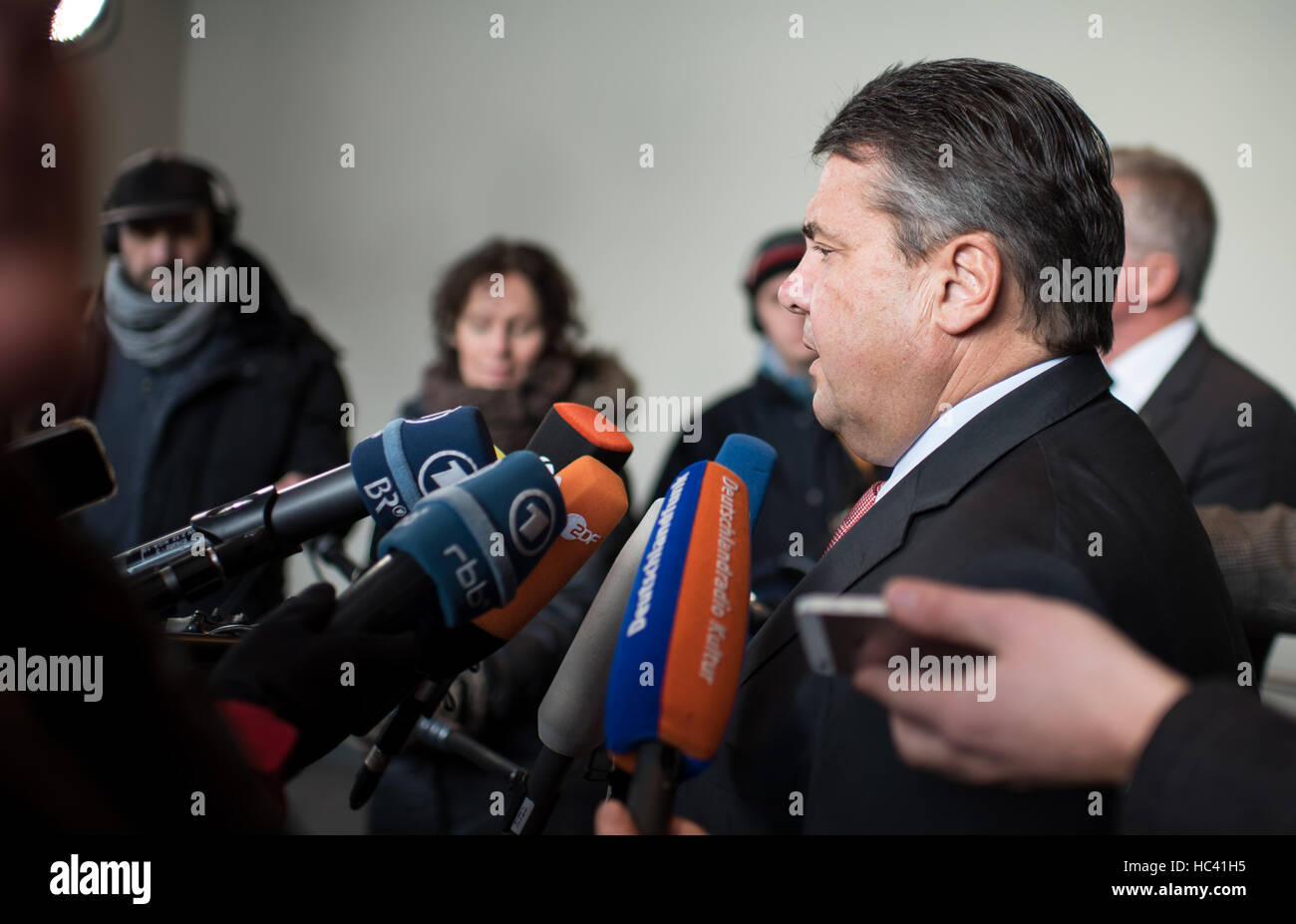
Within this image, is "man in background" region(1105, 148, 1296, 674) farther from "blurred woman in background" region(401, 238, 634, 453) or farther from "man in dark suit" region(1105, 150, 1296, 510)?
"blurred woman in background" region(401, 238, 634, 453)

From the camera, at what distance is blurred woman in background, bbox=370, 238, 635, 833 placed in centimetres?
155

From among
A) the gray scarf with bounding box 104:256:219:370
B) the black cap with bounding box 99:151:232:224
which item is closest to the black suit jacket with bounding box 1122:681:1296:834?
the gray scarf with bounding box 104:256:219:370

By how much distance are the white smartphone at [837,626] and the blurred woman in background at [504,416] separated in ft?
3.07

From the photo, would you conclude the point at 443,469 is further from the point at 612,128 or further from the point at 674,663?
the point at 612,128

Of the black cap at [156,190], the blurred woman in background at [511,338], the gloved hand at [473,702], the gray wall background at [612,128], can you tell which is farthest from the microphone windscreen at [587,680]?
the gray wall background at [612,128]

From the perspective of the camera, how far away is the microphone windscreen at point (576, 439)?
0.88m

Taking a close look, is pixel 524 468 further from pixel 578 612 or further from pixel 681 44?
pixel 681 44

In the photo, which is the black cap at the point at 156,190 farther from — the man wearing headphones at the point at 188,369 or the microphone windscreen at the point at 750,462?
the microphone windscreen at the point at 750,462

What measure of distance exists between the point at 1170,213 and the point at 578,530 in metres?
1.66

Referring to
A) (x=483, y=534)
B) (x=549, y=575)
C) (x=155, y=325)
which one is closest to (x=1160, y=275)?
(x=549, y=575)

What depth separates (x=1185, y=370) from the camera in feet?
6.07

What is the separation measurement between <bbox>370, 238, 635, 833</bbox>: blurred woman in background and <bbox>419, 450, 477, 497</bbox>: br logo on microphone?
25.7 inches

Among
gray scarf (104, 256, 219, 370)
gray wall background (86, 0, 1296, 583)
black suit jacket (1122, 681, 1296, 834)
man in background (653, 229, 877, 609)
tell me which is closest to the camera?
black suit jacket (1122, 681, 1296, 834)

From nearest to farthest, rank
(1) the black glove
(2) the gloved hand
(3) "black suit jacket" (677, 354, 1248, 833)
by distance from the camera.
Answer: (1) the black glove < (3) "black suit jacket" (677, 354, 1248, 833) < (2) the gloved hand
